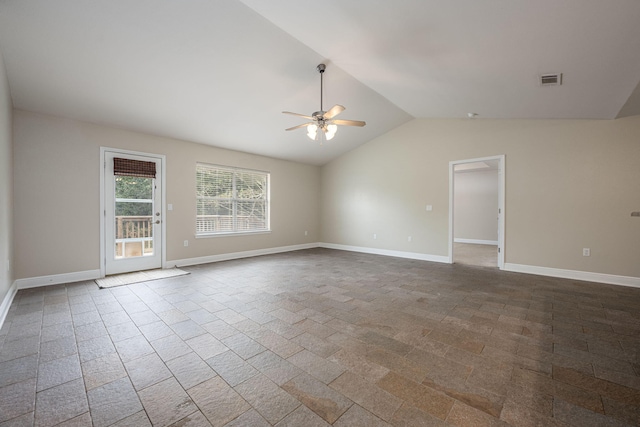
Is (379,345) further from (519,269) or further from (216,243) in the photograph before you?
(216,243)

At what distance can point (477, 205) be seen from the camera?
9.28 m

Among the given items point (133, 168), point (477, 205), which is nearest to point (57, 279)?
point (133, 168)

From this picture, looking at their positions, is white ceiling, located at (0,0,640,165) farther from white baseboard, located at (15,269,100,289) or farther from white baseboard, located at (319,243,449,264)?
white baseboard, located at (319,243,449,264)

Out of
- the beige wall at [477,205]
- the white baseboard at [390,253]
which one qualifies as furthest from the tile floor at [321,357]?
the beige wall at [477,205]

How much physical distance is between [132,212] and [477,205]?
970cm

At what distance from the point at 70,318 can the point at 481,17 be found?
5.01 m

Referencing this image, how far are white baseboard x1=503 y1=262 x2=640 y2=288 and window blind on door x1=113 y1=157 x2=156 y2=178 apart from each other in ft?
22.4

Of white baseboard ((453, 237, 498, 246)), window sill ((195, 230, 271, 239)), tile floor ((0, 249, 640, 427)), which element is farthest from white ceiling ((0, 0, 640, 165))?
white baseboard ((453, 237, 498, 246))

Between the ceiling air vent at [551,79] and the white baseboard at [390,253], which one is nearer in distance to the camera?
the ceiling air vent at [551,79]

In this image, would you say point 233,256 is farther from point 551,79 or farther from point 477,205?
point 477,205

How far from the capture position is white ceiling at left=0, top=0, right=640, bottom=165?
2.49 meters

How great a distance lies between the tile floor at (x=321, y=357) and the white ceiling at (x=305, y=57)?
2657 millimetres

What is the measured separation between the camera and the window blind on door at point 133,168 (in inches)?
182

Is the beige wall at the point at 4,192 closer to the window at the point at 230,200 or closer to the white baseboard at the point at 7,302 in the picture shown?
the white baseboard at the point at 7,302
